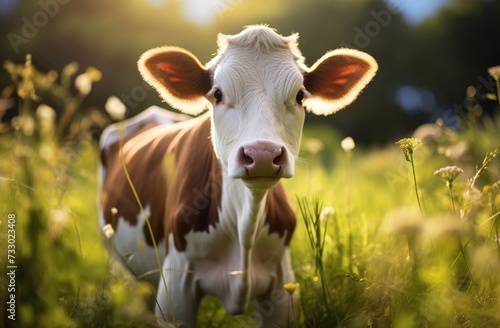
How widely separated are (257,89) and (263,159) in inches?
18.9

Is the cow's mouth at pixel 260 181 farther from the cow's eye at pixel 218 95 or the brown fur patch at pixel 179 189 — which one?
the cow's eye at pixel 218 95

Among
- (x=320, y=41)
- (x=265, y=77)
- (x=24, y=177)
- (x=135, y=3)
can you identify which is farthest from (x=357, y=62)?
(x=320, y=41)

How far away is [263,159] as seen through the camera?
234cm

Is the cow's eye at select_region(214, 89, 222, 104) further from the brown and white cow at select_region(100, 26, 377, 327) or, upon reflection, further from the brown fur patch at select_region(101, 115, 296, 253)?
the brown fur patch at select_region(101, 115, 296, 253)

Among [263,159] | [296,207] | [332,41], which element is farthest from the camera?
[332,41]

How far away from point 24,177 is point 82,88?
3.91ft

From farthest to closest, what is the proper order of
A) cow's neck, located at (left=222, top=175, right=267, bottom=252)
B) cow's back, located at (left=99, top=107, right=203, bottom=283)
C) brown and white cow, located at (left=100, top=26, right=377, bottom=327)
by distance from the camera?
cow's back, located at (left=99, top=107, right=203, bottom=283) < cow's neck, located at (left=222, top=175, right=267, bottom=252) < brown and white cow, located at (left=100, top=26, right=377, bottom=327)

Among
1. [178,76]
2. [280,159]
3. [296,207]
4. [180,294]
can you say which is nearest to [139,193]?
[180,294]

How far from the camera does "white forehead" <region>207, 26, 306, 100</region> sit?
2736 millimetres

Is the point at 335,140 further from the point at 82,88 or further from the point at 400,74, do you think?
the point at 82,88

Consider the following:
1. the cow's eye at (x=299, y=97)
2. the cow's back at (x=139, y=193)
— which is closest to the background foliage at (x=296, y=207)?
the cow's back at (x=139, y=193)

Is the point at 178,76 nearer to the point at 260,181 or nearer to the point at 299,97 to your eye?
the point at 299,97

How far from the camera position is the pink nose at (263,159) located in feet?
7.69

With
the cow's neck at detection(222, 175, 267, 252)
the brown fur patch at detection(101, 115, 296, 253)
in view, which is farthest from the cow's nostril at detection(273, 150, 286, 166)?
the brown fur patch at detection(101, 115, 296, 253)
